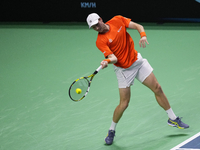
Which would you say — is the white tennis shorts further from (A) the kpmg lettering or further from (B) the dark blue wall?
(A) the kpmg lettering

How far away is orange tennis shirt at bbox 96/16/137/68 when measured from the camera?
16.3 feet

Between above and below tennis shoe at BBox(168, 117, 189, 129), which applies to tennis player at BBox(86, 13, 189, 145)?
above

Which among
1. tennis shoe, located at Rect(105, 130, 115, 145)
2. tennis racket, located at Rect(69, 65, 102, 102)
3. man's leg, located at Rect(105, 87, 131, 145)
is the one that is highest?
tennis racket, located at Rect(69, 65, 102, 102)

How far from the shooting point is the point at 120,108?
520cm

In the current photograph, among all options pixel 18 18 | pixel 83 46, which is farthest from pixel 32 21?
pixel 83 46

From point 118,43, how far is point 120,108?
3.20 ft

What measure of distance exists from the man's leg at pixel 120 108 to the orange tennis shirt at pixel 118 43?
1.28 feet

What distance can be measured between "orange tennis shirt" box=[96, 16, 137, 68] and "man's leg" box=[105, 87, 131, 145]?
390mm

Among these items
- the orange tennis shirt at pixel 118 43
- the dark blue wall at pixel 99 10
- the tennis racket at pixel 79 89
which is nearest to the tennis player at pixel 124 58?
the orange tennis shirt at pixel 118 43

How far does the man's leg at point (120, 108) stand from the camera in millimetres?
5152

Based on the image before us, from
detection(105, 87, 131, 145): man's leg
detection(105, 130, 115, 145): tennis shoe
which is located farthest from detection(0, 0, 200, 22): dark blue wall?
detection(105, 130, 115, 145): tennis shoe

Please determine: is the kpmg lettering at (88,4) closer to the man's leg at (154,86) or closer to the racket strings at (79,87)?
the man's leg at (154,86)

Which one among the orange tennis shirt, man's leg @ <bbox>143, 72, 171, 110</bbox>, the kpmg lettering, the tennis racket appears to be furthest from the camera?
the kpmg lettering

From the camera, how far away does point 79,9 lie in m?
11.8
